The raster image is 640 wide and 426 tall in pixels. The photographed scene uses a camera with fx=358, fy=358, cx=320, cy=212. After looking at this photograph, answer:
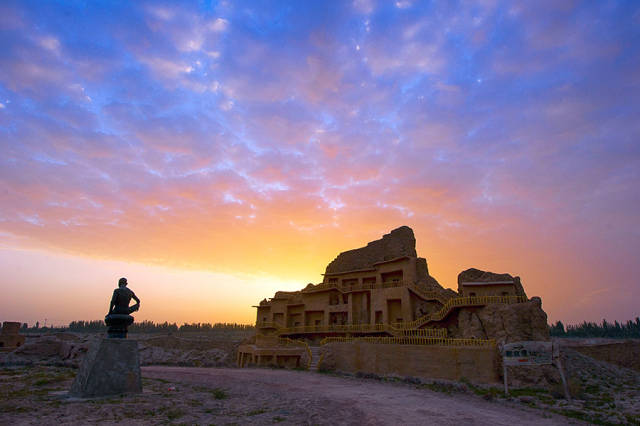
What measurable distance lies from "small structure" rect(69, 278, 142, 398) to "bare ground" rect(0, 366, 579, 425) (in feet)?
2.19

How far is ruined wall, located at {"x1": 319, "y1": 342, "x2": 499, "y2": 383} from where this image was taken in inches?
781

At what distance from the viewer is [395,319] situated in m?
33.6

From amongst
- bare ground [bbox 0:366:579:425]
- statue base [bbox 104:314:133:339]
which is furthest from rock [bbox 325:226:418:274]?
statue base [bbox 104:314:133:339]

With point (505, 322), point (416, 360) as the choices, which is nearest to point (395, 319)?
point (505, 322)

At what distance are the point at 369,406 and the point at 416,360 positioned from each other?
1122 centimetres

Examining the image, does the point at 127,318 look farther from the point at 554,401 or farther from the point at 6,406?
the point at 554,401

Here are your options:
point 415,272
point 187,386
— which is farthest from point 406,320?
point 187,386

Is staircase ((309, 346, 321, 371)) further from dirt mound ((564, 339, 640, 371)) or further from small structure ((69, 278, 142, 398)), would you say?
dirt mound ((564, 339, 640, 371))

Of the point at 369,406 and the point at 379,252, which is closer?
the point at 369,406

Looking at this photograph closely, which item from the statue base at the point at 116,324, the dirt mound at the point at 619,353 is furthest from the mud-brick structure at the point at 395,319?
the dirt mound at the point at 619,353

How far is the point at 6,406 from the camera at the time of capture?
34.2ft

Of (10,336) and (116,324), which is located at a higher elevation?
(116,324)

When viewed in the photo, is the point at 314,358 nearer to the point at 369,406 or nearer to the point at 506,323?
the point at 506,323

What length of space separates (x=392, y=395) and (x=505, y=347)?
6.32 metres
